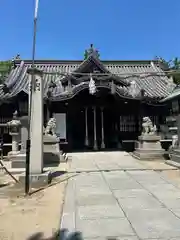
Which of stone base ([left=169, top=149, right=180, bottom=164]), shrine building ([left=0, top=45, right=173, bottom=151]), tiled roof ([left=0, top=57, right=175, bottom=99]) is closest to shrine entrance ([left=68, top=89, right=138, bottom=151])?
shrine building ([left=0, top=45, right=173, bottom=151])

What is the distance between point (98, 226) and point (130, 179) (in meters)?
3.95

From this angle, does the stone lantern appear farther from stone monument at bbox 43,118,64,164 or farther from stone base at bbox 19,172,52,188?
stone base at bbox 19,172,52,188

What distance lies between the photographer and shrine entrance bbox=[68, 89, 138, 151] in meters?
15.9

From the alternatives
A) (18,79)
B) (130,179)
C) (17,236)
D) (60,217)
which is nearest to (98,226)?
(60,217)

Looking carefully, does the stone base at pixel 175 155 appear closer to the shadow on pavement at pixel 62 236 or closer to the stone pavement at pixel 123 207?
the stone pavement at pixel 123 207

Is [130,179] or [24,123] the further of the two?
[24,123]

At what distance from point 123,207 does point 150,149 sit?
8.01m

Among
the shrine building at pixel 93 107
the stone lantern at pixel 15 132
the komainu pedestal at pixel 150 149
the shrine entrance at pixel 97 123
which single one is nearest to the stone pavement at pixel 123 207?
the komainu pedestal at pixel 150 149

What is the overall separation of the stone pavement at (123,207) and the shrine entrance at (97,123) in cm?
822

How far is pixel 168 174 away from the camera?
834cm

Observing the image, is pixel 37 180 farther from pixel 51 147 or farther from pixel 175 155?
pixel 175 155

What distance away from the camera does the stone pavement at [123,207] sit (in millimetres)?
3570

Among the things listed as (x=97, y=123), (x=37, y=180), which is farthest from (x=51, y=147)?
(x=97, y=123)

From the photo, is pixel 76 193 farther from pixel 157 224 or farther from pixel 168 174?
pixel 168 174
